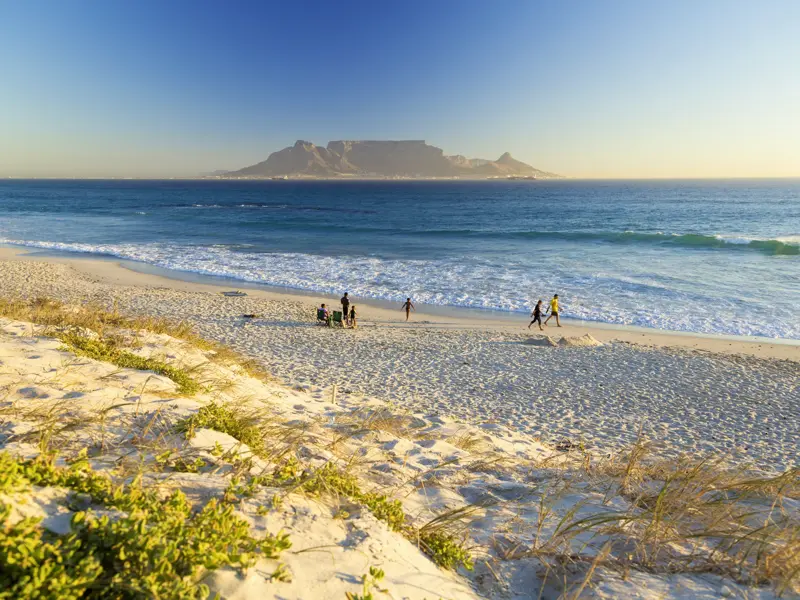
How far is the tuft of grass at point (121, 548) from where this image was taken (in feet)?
5.56

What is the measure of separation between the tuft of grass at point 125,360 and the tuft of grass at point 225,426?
1.36 m

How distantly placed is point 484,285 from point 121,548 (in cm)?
2215

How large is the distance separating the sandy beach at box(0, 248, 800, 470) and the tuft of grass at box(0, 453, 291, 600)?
19.6 feet

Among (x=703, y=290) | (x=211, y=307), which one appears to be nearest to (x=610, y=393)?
(x=211, y=307)

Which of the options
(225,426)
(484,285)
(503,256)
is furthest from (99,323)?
(503,256)

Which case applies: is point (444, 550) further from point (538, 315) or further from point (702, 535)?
point (538, 315)

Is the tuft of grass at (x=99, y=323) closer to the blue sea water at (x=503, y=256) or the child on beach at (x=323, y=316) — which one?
the child on beach at (x=323, y=316)

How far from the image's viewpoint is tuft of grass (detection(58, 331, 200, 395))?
558 cm

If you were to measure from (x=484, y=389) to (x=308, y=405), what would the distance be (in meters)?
4.42

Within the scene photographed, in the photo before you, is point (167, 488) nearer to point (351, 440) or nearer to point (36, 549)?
point (36, 549)

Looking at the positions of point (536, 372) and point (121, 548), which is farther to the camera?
point (536, 372)

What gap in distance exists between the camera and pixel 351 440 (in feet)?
16.9

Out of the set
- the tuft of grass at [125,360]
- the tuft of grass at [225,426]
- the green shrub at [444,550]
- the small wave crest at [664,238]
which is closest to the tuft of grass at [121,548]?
the green shrub at [444,550]

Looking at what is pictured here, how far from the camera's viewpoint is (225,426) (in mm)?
3932
